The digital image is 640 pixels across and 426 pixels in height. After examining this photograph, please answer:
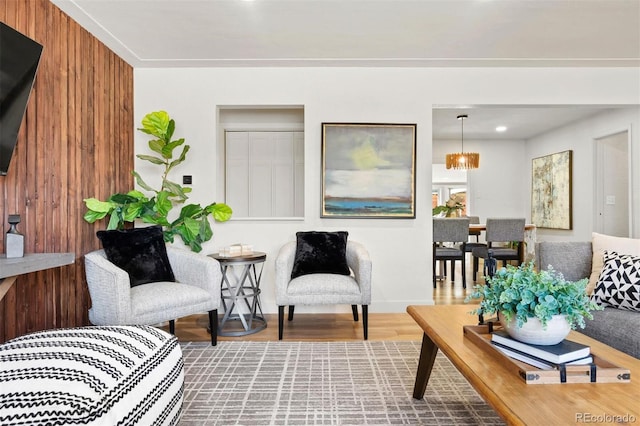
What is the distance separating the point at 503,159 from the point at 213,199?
588 centimetres

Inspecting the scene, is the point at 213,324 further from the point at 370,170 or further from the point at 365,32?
the point at 365,32

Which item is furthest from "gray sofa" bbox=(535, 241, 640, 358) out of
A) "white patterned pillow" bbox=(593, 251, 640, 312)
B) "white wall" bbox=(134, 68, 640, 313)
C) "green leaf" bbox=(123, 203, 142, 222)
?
"green leaf" bbox=(123, 203, 142, 222)

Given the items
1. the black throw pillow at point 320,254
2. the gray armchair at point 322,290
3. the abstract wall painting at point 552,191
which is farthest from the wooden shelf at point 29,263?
the abstract wall painting at point 552,191

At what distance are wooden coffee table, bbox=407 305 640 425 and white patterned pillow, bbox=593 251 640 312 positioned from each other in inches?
33.6

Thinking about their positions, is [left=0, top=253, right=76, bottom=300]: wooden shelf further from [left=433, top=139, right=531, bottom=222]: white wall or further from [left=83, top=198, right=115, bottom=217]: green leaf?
[left=433, top=139, right=531, bottom=222]: white wall

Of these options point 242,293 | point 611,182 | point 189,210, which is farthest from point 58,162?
point 611,182

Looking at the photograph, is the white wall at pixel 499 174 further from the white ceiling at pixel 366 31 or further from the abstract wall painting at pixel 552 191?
the white ceiling at pixel 366 31

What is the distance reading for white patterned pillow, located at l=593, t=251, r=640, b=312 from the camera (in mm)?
2035

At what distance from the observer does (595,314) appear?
6.72ft

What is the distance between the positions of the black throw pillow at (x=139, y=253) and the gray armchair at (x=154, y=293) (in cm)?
7

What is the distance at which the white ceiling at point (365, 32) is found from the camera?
2.55 metres

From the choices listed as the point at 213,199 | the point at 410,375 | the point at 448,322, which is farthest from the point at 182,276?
the point at 448,322

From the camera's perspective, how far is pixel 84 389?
1.11 meters

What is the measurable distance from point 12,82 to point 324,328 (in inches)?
107
